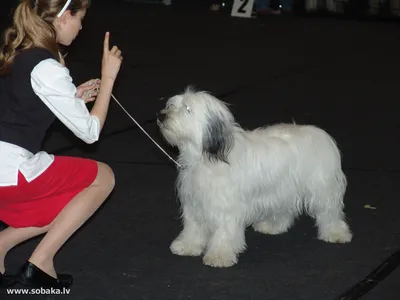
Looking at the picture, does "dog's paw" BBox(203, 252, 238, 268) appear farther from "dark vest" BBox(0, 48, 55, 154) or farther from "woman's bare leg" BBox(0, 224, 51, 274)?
"dark vest" BBox(0, 48, 55, 154)

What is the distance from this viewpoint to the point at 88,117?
3836 millimetres

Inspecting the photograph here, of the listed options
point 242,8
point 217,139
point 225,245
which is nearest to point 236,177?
point 217,139

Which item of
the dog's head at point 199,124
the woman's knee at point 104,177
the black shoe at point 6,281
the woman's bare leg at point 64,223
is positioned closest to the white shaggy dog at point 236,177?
the dog's head at point 199,124

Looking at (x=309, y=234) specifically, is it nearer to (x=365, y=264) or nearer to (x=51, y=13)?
(x=365, y=264)

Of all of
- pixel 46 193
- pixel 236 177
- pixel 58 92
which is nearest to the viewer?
pixel 58 92

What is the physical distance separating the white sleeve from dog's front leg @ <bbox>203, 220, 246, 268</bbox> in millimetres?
1113

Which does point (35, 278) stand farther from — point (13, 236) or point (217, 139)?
point (217, 139)

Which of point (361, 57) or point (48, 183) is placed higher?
point (48, 183)

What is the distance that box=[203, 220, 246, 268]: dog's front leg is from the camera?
4.52m

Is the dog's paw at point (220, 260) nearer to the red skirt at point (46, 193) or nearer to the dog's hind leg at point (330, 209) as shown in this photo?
the dog's hind leg at point (330, 209)

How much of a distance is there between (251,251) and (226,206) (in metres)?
0.45

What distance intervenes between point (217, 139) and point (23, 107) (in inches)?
41.7

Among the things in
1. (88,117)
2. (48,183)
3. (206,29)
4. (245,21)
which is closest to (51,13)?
(88,117)

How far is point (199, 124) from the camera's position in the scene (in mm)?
4312
